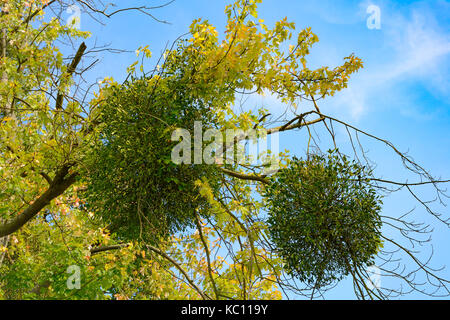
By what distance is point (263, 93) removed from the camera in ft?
13.0

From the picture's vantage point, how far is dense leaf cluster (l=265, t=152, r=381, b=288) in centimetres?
304

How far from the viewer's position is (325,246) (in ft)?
10.0

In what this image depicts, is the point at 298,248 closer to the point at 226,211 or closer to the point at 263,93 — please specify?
the point at 226,211

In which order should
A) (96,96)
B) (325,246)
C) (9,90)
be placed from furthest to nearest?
(9,90), (96,96), (325,246)

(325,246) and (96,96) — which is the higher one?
(96,96)

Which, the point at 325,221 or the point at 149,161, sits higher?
the point at 149,161

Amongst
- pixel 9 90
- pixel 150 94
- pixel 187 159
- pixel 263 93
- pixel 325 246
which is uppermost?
pixel 9 90

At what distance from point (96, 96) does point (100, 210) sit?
56.5 inches

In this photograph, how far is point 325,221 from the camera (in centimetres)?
304

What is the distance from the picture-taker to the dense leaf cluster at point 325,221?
3043 millimetres

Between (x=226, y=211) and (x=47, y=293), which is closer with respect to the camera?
(x=226, y=211)
